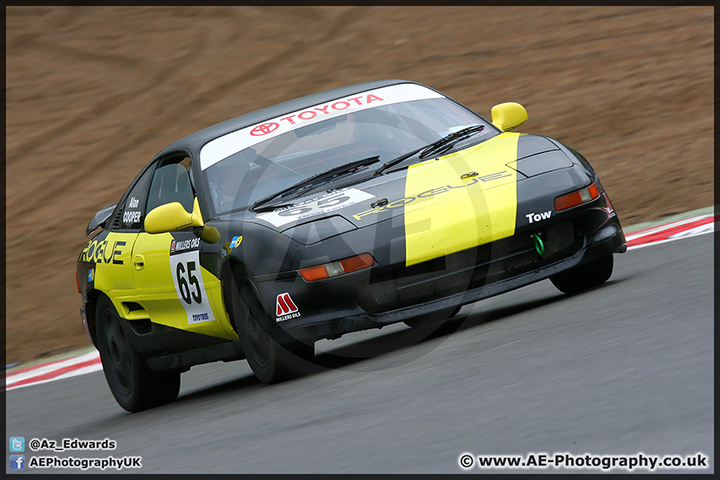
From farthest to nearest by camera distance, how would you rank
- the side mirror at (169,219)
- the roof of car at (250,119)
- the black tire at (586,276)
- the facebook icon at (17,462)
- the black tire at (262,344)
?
the roof of car at (250,119) < the black tire at (586,276) < the side mirror at (169,219) < the black tire at (262,344) < the facebook icon at (17,462)

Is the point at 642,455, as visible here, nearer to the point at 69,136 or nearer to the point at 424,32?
the point at 69,136

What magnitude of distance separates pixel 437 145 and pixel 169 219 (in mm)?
1553

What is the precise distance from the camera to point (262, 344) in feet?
18.9

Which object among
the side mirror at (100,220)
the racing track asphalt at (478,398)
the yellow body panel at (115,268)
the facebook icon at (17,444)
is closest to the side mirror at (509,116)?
the racing track asphalt at (478,398)

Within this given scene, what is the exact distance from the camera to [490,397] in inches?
176

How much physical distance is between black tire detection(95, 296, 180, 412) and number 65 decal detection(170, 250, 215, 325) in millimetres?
643

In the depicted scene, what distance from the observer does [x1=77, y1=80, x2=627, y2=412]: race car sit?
5574 mm

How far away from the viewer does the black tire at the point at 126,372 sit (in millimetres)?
6914

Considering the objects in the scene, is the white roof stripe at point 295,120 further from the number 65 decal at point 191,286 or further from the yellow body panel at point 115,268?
the yellow body panel at point 115,268

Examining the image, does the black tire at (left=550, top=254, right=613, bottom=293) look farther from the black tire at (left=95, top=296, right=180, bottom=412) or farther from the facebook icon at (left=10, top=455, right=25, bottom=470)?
the facebook icon at (left=10, top=455, right=25, bottom=470)

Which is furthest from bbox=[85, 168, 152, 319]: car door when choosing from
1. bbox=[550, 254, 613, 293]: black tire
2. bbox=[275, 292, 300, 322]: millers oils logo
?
bbox=[550, 254, 613, 293]: black tire

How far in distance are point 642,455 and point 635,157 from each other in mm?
8627

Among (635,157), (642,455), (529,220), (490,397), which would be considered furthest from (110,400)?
(635,157)

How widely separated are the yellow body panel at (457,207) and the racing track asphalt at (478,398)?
1.68 ft
